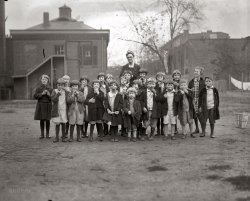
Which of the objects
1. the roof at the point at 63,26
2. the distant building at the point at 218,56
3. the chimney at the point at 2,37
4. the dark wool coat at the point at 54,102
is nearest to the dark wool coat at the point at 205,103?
the dark wool coat at the point at 54,102

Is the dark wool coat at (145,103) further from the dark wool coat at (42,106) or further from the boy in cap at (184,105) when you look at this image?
the dark wool coat at (42,106)

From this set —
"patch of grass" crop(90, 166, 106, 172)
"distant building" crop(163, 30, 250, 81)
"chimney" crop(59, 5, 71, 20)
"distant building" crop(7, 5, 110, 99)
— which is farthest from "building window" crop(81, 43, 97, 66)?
"patch of grass" crop(90, 166, 106, 172)

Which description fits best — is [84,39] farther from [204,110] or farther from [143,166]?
[143,166]

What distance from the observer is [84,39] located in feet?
103

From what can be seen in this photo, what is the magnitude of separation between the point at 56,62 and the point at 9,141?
64.6 ft

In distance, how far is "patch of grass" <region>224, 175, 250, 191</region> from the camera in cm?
493

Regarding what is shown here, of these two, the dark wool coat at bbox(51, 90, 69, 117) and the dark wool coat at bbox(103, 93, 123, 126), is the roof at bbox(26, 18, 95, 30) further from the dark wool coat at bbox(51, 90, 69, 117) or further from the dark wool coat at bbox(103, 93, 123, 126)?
the dark wool coat at bbox(103, 93, 123, 126)

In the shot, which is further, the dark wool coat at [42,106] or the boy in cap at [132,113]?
the dark wool coat at [42,106]

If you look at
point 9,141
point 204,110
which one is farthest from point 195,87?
point 9,141

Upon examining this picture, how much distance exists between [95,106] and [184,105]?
92.3 inches

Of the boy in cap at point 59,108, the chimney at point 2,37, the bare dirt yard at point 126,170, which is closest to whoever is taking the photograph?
the bare dirt yard at point 126,170

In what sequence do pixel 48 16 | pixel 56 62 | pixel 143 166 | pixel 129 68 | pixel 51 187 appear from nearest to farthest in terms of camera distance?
pixel 51 187
pixel 143 166
pixel 129 68
pixel 56 62
pixel 48 16

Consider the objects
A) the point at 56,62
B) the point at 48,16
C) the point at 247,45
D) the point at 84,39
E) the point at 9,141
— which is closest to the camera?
the point at 9,141

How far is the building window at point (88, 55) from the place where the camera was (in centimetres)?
3134
